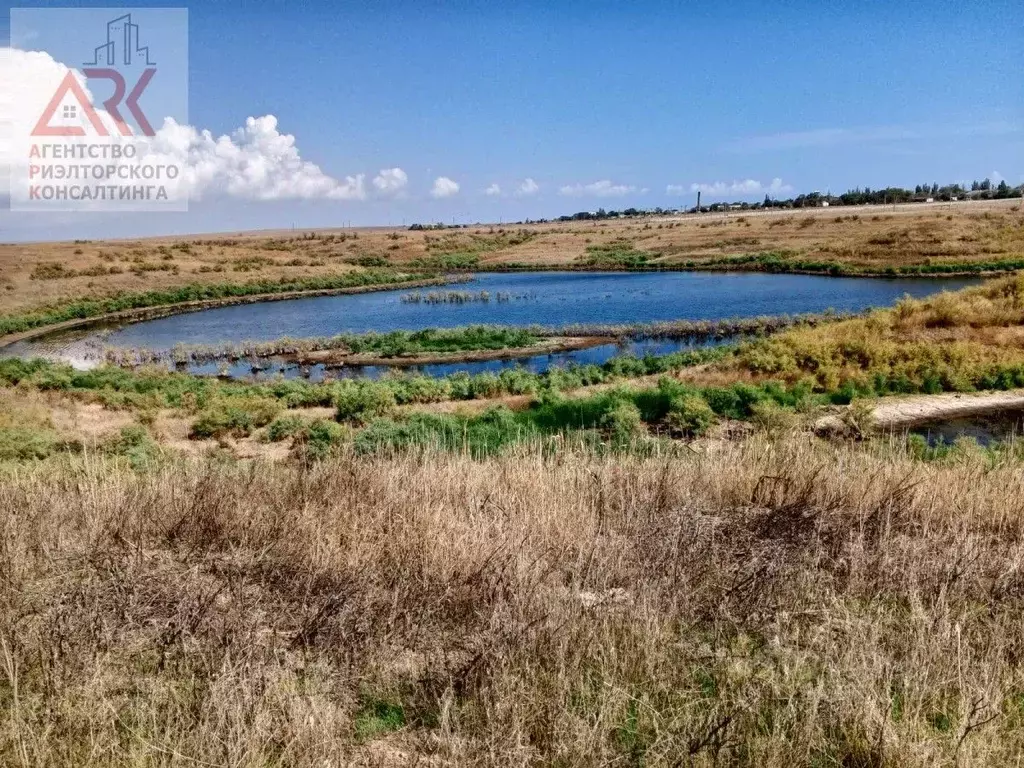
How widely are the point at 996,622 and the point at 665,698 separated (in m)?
2.06

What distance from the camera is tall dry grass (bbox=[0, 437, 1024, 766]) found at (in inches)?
121

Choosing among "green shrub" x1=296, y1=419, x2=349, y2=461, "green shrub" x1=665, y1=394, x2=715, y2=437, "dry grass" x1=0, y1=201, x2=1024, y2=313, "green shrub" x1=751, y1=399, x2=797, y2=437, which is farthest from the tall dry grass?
"dry grass" x1=0, y1=201, x2=1024, y2=313

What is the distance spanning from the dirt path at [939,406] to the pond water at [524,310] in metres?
12.2

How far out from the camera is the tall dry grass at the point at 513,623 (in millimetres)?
3078

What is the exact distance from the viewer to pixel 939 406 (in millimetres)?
17906

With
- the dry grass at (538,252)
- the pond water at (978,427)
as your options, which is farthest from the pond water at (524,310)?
the pond water at (978,427)

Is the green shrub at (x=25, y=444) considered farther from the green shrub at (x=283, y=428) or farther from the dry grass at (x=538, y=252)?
the dry grass at (x=538, y=252)

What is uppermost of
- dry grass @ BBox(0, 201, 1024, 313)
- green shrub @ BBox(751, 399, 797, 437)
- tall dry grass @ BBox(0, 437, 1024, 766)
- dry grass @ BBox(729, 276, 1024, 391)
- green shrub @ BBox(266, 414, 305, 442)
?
dry grass @ BBox(0, 201, 1024, 313)

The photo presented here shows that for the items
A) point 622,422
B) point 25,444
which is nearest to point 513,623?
point 622,422

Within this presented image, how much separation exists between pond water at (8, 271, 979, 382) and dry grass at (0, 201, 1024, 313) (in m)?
9.02

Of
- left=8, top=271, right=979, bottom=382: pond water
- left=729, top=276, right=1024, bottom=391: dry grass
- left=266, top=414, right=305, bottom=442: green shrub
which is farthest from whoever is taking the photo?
left=8, top=271, right=979, bottom=382: pond water

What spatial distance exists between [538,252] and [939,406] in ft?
222

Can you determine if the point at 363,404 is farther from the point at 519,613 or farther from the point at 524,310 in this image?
the point at 524,310

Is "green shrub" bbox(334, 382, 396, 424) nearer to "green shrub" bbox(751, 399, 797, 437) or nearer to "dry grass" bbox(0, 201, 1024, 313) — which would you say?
"green shrub" bbox(751, 399, 797, 437)
